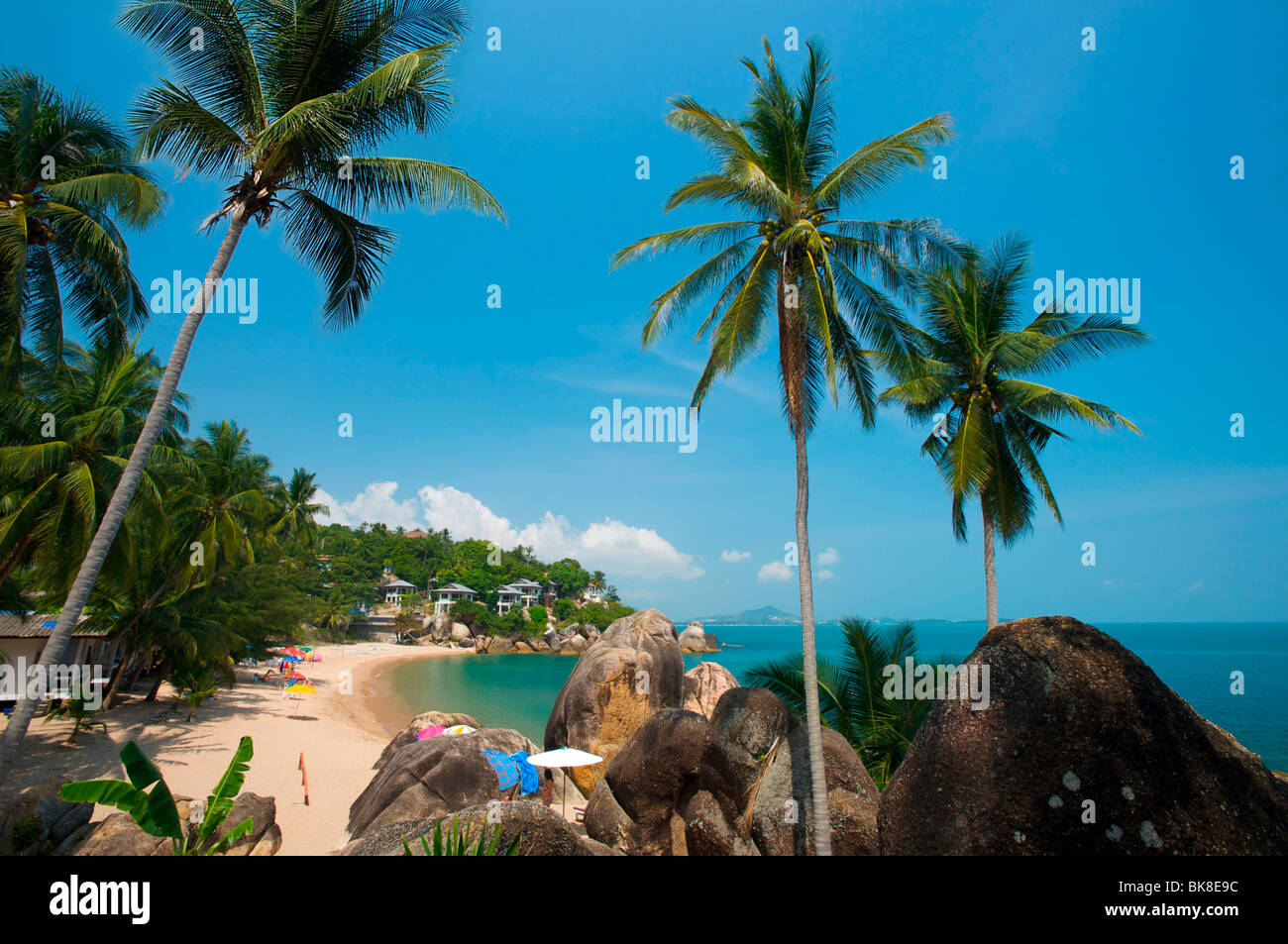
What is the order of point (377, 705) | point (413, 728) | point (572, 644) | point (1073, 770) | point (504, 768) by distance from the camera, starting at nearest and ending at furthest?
point (1073, 770), point (504, 768), point (413, 728), point (377, 705), point (572, 644)

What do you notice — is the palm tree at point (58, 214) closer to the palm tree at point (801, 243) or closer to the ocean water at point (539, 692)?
the palm tree at point (801, 243)

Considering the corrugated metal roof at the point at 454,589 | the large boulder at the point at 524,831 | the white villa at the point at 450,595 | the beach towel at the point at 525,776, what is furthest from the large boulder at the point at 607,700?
the corrugated metal roof at the point at 454,589

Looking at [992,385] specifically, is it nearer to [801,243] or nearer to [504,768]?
[801,243]

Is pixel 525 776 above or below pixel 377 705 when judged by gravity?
above

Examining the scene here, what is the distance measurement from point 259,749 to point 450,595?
245 feet

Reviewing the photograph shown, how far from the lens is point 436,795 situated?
41.4ft

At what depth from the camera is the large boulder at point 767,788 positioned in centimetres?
977

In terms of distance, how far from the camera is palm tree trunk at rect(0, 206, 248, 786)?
26.8 ft

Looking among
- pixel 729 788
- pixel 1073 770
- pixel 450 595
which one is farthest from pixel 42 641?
pixel 450 595

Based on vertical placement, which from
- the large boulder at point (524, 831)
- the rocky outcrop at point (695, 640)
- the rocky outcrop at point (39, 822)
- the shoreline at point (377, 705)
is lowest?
the rocky outcrop at point (695, 640)

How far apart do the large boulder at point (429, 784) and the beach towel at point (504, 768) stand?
94 cm

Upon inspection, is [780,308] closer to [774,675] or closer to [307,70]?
[774,675]

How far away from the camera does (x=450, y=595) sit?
3701 inches
